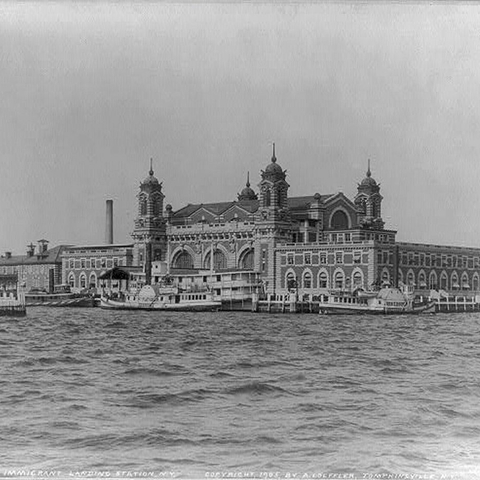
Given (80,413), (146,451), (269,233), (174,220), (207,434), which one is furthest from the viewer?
(174,220)

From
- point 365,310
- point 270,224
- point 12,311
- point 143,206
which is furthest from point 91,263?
point 12,311

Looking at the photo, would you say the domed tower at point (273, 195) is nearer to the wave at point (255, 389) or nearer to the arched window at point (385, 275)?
the arched window at point (385, 275)

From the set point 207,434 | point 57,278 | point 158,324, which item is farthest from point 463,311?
point 207,434

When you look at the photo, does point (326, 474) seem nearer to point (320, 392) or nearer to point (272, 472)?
point (272, 472)

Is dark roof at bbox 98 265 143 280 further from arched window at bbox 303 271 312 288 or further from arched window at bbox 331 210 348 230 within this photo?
arched window at bbox 331 210 348 230

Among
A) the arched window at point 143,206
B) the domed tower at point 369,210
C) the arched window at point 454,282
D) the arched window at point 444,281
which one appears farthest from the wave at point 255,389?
the arched window at point 143,206

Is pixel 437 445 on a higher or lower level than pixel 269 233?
lower

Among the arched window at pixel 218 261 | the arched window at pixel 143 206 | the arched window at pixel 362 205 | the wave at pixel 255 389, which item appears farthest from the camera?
the arched window at pixel 218 261
